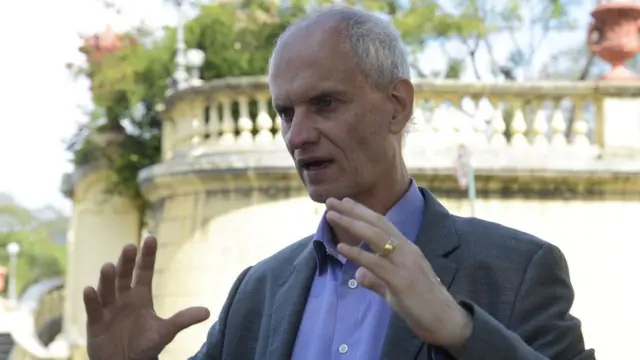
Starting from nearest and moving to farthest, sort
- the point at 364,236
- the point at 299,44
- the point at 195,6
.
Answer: the point at 364,236 < the point at 299,44 < the point at 195,6

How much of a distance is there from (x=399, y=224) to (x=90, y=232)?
13.9 metres

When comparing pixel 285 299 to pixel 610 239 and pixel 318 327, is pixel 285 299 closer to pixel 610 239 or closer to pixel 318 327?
pixel 318 327

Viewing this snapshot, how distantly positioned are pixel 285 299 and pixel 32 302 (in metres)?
18.9

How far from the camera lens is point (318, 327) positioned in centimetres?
259

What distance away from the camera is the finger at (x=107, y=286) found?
266 cm

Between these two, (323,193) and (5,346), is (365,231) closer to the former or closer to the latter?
(323,193)

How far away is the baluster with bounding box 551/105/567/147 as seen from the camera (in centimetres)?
1156

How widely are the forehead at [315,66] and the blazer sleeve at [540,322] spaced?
48 centimetres

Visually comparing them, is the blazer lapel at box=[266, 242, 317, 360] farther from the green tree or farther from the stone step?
the green tree

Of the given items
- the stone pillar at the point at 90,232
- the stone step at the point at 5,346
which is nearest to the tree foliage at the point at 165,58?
the stone pillar at the point at 90,232

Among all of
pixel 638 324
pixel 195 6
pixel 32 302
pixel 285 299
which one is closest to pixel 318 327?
pixel 285 299

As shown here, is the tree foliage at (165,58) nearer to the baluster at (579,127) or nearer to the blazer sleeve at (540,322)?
the baluster at (579,127)

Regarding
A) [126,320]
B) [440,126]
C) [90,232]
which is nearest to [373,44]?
[126,320]

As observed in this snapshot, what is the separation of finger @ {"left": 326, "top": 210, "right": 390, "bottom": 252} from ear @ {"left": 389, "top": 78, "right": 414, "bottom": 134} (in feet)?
1.68
